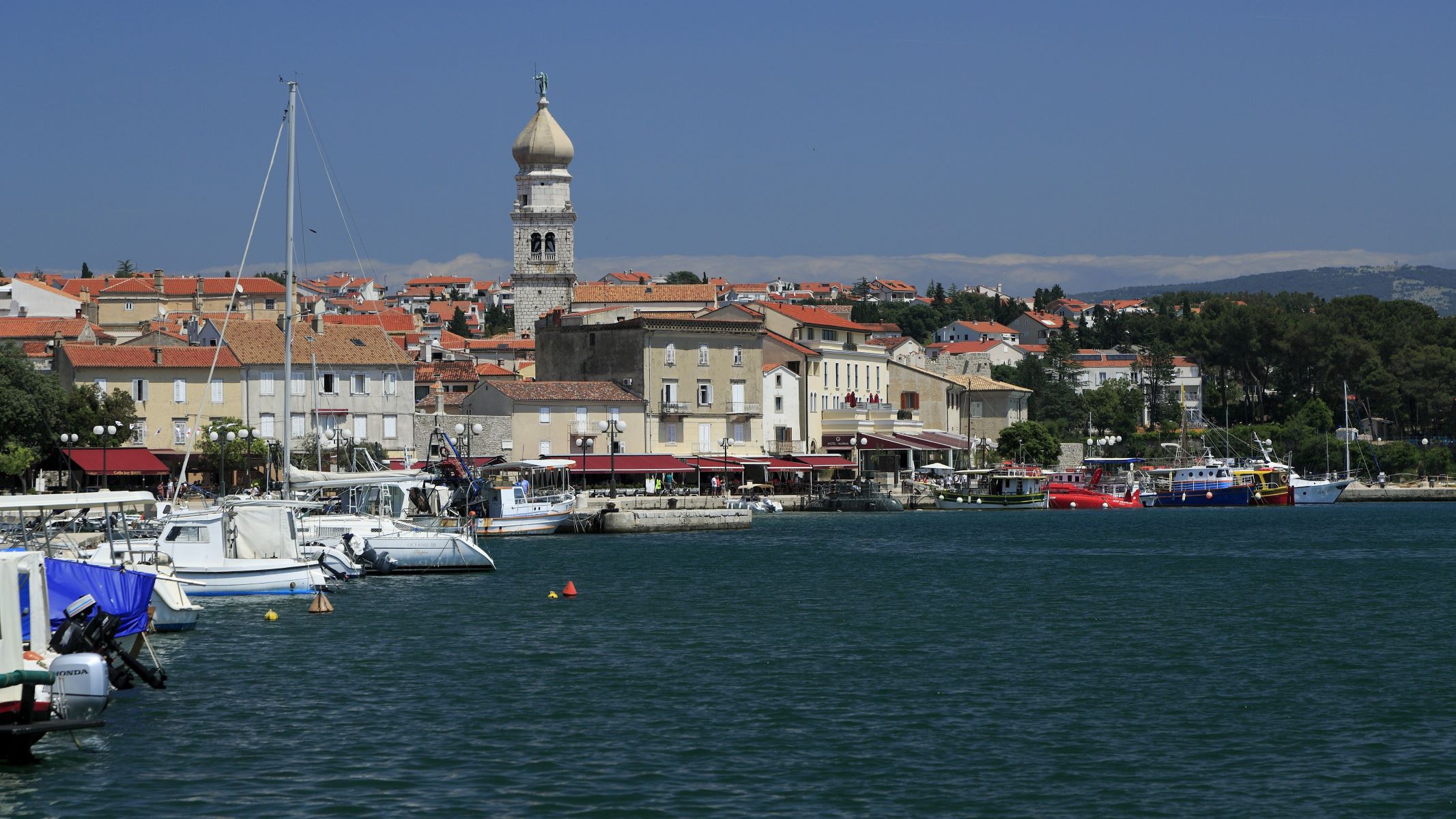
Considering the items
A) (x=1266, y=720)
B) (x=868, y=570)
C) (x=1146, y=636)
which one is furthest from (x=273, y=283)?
(x=1266, y=720)

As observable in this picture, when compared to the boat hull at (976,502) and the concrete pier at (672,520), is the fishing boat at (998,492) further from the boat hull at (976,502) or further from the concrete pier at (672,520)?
the concrete pier at (672,520)

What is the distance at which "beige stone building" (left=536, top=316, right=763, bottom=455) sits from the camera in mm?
80750

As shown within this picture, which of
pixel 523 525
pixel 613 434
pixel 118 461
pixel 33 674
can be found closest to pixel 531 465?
pixel 523 525

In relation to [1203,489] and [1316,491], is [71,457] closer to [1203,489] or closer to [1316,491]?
[1203,489]

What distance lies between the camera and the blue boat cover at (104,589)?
22453 mm

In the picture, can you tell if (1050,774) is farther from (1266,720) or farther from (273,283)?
(273,283)

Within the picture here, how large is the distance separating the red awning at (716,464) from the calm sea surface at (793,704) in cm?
3605

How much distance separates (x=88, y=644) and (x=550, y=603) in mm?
15192

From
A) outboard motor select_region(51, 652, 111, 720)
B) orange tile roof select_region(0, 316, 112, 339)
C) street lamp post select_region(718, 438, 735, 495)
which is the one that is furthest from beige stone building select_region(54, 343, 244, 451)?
outboard motor select_region(51, 652, 111, 720)

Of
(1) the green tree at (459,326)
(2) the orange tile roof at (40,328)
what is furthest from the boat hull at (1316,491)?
(1) the green tree at (459,326)

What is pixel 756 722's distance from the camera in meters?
21.5

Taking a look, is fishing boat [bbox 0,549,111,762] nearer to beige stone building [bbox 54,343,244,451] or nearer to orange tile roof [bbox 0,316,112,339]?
beige stone building [bbox 54,343,244,451]

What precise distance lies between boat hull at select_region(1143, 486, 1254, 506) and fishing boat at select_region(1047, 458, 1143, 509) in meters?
0.97

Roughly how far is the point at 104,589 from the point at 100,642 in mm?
1579
